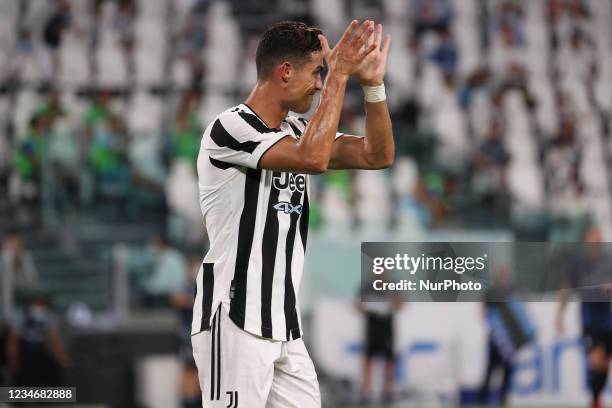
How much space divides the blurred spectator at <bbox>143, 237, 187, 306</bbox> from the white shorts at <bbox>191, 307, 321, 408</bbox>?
5963 millimetres

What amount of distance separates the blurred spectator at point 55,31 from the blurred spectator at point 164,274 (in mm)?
3590

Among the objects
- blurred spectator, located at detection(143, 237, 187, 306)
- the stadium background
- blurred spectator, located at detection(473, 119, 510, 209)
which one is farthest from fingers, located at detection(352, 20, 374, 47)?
blurred spectator, located at detection(473, 119, 510, 209)

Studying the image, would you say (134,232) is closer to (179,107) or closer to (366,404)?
(179,107)

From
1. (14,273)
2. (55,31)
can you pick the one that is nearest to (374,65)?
(14,273)

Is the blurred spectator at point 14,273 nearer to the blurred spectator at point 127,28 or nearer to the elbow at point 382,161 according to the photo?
the blurred spectator at point 127,28

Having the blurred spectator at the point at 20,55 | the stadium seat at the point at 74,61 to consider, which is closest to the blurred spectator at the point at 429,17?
the stadium seat at the point at 74,61

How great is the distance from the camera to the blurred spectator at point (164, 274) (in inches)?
385

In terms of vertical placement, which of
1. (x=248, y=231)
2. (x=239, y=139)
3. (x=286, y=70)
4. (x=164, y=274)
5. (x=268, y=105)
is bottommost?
(x=164, y=274)

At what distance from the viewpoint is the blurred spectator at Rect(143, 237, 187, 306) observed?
9.77m

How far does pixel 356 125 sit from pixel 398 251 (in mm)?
7587

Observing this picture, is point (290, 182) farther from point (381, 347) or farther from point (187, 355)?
point (381, 347)

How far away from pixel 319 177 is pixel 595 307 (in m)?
4.88

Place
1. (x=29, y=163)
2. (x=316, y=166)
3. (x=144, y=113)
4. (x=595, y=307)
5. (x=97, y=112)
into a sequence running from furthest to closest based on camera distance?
(x=144, y=113) → (x=97, y=112) → (x=29, y=163) → (x=595, y=307) → (x=316, y=166)

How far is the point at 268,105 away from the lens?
12.7 ft
